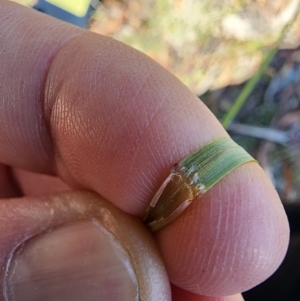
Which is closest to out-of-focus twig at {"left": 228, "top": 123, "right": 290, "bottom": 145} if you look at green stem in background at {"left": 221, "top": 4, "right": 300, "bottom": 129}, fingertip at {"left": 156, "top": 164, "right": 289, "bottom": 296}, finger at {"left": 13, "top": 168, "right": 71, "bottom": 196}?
green stem in background at {"left": 221, "top": 4, "right": 300, "bottom": 129}

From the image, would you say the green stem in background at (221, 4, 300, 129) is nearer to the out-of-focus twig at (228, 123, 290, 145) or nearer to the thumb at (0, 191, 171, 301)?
the out-of-focus twig at (228, 123, 290, 145)

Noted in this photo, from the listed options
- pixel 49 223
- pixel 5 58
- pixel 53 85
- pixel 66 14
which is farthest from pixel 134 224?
pixel 66 14

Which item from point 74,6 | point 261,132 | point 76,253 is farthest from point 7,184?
point 261,132

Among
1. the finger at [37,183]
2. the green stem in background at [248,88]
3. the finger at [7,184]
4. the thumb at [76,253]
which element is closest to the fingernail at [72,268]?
the thumb at [76,253]

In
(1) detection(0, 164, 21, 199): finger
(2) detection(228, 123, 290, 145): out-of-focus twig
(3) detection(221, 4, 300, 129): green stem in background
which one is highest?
(3) detection(221, 4, 300, 129): green stem in background

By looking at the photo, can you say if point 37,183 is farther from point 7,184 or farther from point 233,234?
point 233,234
